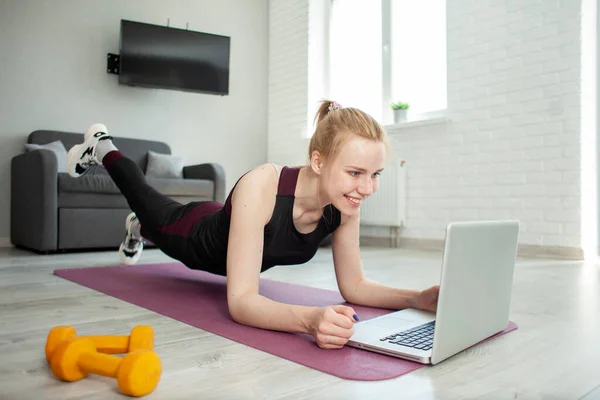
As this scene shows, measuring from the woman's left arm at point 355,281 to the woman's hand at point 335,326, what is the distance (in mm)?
407

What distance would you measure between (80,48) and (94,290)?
311 cm

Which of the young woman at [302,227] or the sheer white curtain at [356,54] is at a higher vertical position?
the sheer white curtain at [356,54]

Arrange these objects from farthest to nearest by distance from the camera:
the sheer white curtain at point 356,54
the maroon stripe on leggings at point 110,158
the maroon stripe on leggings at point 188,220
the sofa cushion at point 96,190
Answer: the sheer white curtain at point 356,54 → the sofa cushion at point 96,190 → the maroon stripe on leggings at point 110,158 → the maroon stripe on leggings at point 188,220

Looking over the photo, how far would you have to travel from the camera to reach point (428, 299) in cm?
125

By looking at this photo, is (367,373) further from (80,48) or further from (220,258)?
(80,48)

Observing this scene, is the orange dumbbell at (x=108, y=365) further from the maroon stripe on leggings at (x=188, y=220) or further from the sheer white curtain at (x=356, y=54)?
the sheer white curtain at (x=356, y=54)

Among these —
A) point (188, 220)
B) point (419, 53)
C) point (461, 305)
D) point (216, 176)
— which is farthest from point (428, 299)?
point (419, 53)

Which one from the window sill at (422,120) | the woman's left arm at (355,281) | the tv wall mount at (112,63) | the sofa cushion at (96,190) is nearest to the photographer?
the woman's left arm at (355,281)

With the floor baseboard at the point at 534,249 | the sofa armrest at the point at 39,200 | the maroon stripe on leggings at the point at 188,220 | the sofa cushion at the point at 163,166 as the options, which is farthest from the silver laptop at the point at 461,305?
the sofa cushion at the point at 163,166

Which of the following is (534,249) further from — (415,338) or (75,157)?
(75,157)

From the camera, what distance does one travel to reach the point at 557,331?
4.11ft

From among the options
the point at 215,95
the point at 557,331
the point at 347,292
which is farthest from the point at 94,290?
the point at 215,95

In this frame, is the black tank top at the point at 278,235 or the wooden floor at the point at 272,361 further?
the black tank top at the point at 278,235

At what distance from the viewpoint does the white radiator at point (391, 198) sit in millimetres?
3953
